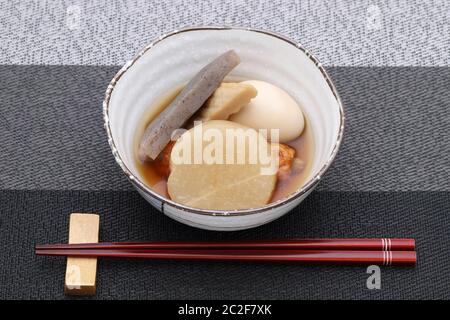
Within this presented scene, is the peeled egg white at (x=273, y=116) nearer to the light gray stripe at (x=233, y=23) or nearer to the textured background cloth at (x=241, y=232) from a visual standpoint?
the textured background cloth at (x=241, y=232)

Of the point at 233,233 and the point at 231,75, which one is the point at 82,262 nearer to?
the point at 233,233

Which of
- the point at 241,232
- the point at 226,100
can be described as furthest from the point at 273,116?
the point at 241,232

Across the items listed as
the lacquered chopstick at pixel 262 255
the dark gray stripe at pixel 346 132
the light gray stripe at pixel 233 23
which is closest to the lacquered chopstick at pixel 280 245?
the lacquered chopstick at pixel 262 255

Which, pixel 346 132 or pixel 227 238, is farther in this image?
pixel 346 132

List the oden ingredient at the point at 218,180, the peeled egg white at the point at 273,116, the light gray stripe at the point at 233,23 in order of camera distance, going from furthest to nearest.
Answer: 1. the light gray stripe at the point at 233,23
2. the peeled egg white at the point at 273,116
3. the oden ingredient at the point at 218,180
